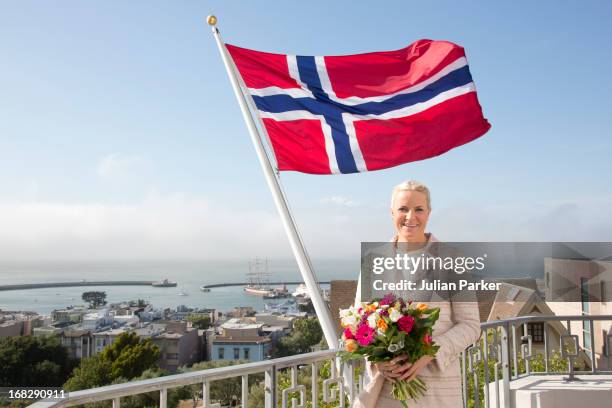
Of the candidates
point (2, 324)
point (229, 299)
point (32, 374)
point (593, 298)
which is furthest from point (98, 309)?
point (593, 298)

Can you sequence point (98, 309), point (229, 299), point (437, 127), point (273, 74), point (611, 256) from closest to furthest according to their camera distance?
point (437, 127) < point (273, 74) < point (611, 256) < point (98, 309) < point (229, 299)

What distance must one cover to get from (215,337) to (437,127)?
71.1 metres

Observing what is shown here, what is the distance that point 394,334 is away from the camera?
7.52 ft

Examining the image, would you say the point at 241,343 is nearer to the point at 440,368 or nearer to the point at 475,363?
the point at 475,363

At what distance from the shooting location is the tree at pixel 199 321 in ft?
278

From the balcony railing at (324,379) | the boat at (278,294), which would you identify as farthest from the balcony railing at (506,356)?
the boat at (278,294)

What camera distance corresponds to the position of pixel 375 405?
2480 mm

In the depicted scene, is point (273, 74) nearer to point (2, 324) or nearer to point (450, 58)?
point (450, 58)

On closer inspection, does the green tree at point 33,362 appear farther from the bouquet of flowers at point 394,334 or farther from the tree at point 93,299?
the bouquet of flowers at point 394,334

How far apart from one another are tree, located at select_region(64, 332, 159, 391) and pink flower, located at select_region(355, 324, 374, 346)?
6452cm

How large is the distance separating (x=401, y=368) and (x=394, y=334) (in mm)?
183

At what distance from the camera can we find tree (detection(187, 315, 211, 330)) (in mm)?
84750

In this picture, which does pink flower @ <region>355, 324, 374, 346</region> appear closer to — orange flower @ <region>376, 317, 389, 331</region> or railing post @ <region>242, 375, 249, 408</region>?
orange flower @ <region>376, 317, 389, 331</region>

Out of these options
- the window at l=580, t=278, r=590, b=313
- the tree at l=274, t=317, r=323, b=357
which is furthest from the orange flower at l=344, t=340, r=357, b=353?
the tree at l=274, t=317, r=323, b=357
